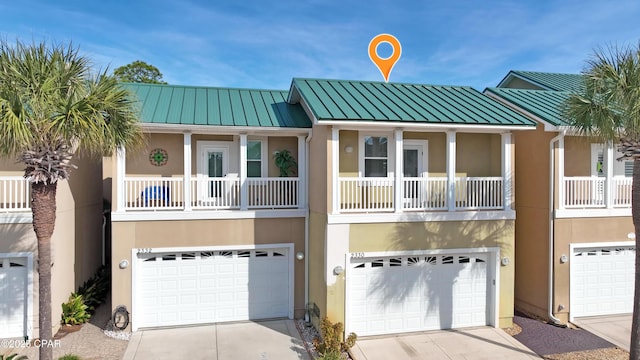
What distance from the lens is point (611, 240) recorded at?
11016 mm

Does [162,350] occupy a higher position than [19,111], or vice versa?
[19,111]

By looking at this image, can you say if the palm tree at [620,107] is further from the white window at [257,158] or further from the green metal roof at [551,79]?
the white window at [257,158]

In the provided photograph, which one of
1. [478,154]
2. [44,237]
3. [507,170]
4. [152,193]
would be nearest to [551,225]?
[507,170]

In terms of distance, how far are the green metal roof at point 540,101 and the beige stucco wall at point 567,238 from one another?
2.84 m

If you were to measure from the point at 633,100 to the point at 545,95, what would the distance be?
20.7ft

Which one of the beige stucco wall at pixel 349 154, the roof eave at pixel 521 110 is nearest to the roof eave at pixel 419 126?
the roof eave at pixel 521 110

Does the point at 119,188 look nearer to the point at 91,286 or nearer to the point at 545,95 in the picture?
the point at 91,286

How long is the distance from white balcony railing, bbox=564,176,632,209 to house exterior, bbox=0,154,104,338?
13.5 metres

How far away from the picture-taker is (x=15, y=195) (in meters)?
9.18

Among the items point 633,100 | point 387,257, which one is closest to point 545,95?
point 633,100

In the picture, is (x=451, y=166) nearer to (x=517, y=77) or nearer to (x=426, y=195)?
(x=426, y=195)

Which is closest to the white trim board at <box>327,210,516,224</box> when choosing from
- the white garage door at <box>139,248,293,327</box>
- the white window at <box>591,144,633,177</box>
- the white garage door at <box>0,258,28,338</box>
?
the white garage door at <box>139,248,293,327</box>

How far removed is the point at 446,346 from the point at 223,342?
543 cm

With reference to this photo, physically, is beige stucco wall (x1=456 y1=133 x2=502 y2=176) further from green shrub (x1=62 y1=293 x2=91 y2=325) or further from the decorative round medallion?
green shrub (x1=62 y1=293 x2=91 y2=325)
